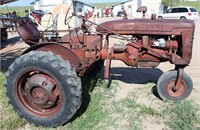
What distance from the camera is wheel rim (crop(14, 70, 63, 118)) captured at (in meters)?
3.69

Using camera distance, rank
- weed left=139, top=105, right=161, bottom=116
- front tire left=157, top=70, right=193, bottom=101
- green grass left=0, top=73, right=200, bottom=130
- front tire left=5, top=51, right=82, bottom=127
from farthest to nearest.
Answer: front tire left=157, top=70, right=193, bottom=101
weed left=139, top=105, right=161, bottom=116
green grass left=0, top=73, right=200, bottom=130
front tire left=5, top=51, right=82, bottom=127

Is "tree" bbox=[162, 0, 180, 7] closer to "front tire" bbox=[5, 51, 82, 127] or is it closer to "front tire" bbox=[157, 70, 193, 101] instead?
"front tire" bbox=[157, 70, 193, 101]

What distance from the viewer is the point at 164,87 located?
4.51 m

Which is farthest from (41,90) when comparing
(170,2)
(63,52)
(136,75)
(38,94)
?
(170,2)

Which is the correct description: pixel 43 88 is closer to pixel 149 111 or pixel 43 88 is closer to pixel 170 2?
pixel 149 111

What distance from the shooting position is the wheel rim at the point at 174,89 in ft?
14.8

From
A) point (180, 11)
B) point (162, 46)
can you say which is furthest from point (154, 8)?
point (162, 46)

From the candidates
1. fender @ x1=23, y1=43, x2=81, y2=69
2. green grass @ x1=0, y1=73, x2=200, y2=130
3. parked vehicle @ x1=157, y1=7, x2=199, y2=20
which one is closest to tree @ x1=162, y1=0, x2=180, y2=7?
parked vehicle @ x1=157, y1=7, x2=199, y2=20

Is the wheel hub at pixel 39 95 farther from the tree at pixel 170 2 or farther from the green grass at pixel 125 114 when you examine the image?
the tree at pixel 170 2

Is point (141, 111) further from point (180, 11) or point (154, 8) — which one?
point (154, 8)

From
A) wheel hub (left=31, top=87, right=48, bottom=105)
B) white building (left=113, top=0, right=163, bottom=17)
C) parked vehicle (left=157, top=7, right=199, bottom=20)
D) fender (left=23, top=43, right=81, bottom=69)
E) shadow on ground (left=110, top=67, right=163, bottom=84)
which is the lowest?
→ shadow on ground (left=110, top=67, right=163, bottom=84)

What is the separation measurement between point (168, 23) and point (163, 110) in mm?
1410

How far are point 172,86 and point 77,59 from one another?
1.75 meters

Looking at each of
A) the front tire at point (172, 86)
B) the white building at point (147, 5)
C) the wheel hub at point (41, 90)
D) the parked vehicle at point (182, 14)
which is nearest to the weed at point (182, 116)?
the front tire at point (172, 86)
